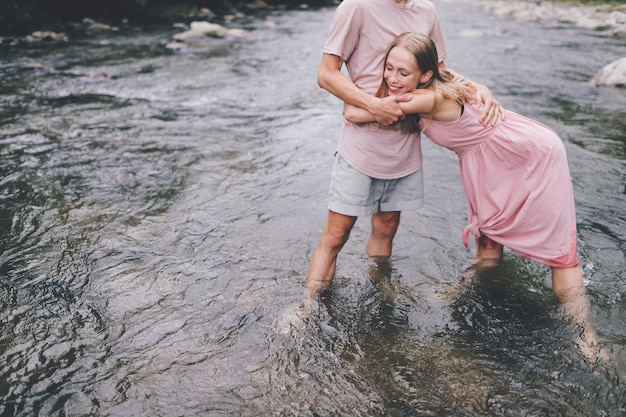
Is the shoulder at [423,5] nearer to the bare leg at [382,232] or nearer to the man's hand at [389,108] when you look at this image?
the man's hand at [389,108]

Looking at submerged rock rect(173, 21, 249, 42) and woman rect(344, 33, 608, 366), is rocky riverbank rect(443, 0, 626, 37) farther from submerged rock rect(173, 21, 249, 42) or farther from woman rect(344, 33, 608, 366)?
woman rect(344, 33, 608, 366)

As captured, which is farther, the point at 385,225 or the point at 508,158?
the point at 385,225

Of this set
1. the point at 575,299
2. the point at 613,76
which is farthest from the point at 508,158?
the point at 613,76

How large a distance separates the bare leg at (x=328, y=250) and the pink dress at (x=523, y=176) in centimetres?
80

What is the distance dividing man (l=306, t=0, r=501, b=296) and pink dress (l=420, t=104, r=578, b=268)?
153 mm

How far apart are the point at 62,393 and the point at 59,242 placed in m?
1.83

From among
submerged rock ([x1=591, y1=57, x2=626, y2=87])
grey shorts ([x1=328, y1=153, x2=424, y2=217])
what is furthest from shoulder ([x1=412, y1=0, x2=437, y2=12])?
submerged rock ([x1=591, y1=57, x2=626, y2=87])

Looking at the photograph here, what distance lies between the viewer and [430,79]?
10.00 feet

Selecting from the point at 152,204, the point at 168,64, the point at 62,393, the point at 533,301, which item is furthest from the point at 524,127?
the point at 168,64

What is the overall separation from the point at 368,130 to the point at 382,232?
3.32 ft

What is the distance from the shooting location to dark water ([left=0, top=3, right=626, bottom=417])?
9.03ft

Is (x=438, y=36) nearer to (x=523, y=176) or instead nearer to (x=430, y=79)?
(x=430, y=79)

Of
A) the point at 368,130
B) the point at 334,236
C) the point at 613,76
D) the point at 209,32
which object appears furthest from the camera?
the point at 209,32

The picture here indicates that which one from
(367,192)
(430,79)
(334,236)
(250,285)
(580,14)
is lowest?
(580,14)
